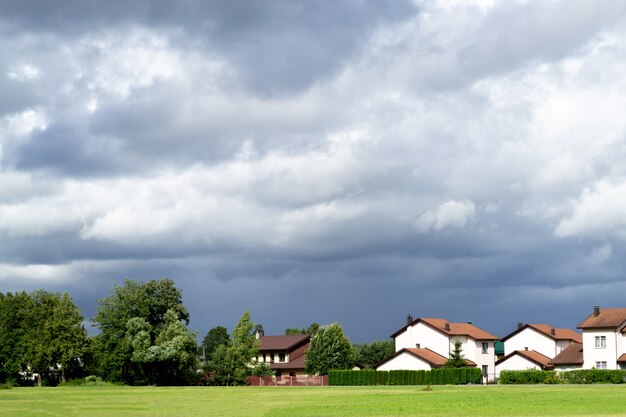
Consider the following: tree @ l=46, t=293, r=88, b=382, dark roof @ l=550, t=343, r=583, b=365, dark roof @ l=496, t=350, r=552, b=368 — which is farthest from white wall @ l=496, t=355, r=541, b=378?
tree @ l=46, t=293, r=88, b=382

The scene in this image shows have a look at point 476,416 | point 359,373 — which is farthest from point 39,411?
point 359,373

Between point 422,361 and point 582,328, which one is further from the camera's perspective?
point 422,361

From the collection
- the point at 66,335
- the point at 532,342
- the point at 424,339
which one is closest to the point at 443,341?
the point at 424,339

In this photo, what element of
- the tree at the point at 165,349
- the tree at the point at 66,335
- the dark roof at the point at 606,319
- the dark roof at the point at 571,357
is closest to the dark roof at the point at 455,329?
the dark roof at the point at 571,357

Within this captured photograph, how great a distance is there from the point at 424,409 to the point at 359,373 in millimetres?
60207

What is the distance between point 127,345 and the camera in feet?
363

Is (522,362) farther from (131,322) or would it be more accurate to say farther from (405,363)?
(131,322)

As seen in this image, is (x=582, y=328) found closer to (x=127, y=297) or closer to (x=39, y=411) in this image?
(x=127, y=297)

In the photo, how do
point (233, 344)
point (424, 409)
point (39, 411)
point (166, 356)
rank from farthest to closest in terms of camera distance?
point (233, 344), point (166, 356), point (39, 411), point (424, 409)

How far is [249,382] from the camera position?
11488 cm

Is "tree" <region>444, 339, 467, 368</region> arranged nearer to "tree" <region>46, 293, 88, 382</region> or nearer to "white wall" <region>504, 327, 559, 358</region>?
"white wall" <region>504, 327, 559, 358</region>

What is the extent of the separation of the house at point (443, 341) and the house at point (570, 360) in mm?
12454

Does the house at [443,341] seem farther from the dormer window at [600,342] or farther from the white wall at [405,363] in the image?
the dormer window at [600,342]

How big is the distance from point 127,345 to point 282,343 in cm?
3017
